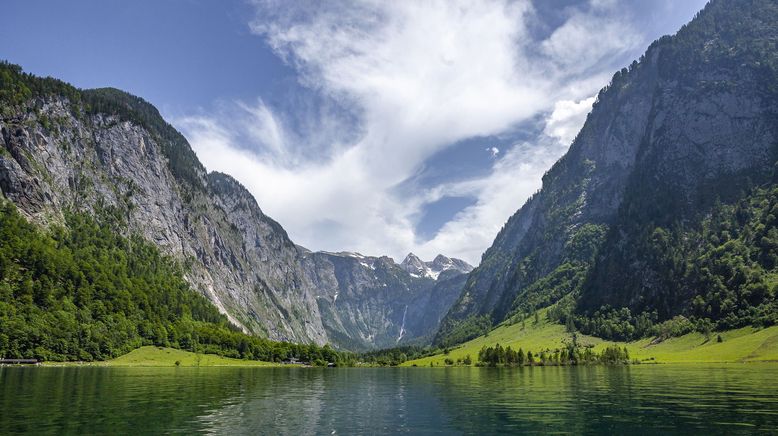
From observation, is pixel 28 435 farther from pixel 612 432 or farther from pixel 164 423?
pixel 612 432

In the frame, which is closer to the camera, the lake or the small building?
the lake

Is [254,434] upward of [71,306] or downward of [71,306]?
downward

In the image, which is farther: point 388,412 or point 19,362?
point 19,362

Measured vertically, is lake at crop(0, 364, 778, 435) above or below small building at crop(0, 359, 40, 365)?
below

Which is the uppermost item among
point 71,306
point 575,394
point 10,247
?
point 10,247

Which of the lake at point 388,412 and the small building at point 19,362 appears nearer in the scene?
the lake at point 388,412

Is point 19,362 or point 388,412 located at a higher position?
point 19,362

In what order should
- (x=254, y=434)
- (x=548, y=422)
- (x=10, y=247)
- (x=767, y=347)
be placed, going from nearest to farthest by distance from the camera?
(x=254, y=434)
(x=548, y=422)
(x=767, y=347)
(x=10, y=247)

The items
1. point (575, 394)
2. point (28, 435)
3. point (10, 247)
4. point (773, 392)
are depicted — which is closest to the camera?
point (28, 435)

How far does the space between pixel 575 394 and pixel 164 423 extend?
2249 inches

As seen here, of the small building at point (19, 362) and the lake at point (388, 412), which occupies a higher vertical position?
the small building at point (19, 362)

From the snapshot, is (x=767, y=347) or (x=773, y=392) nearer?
(x=773, y=392)

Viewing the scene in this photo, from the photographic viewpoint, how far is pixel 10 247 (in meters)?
193

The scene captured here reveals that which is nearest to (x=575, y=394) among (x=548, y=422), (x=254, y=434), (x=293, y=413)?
(x=548, y=422)
